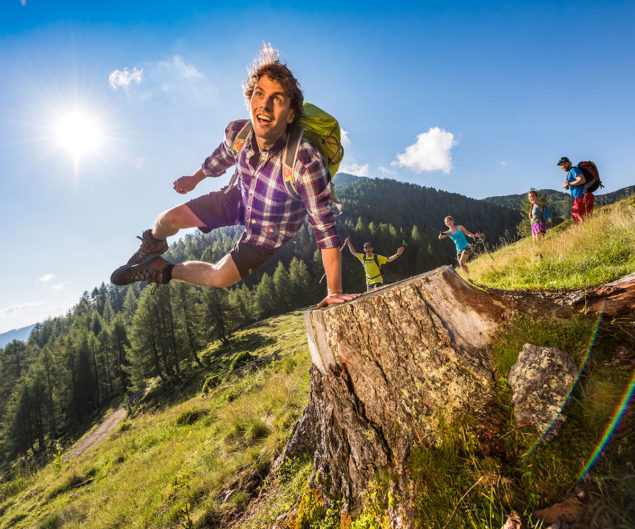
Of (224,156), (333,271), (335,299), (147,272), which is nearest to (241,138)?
(224,156)

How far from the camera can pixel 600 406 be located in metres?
1.18

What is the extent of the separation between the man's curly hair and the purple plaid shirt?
400 mm

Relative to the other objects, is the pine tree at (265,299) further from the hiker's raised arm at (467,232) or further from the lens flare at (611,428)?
the lens flare at (611,428)

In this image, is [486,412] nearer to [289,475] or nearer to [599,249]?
[289,475]

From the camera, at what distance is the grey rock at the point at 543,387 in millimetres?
1246

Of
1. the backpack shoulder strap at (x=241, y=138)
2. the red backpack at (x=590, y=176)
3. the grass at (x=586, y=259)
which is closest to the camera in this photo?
the grass at (x=586, y=259)

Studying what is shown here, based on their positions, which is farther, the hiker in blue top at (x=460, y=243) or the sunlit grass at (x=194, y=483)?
the hiker in blue top at (x=460, y=243)

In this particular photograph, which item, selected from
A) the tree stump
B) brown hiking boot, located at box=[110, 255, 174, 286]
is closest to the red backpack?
the tree stump

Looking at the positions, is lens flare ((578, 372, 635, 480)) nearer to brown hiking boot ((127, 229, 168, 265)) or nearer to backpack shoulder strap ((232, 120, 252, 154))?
backpack shoulder strap ((232, 120, 252, 154))

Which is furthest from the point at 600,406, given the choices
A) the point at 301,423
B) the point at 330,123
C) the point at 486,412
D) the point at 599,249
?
the point at 599,249

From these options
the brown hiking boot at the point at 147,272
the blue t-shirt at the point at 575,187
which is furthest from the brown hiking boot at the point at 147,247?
the blue t-shirt at the point at 575,187

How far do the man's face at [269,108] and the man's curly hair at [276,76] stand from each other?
71 millimetres

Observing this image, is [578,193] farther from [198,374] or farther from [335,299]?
[198,374]

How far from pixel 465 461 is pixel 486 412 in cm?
27
